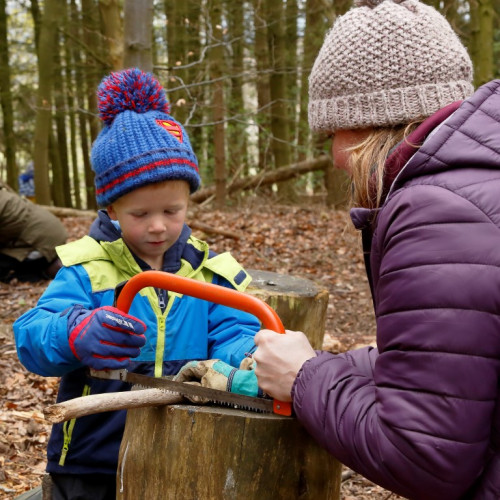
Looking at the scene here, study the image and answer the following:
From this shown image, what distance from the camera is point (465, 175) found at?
179 cm

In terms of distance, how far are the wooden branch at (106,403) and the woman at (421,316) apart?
413 millimetres

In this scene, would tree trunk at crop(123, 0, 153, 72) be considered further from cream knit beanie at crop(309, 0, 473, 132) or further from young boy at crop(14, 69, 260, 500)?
cream knit beanie at crop(309, 0, 473, 132)

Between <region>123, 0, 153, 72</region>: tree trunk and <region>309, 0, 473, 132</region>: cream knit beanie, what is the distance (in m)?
4.65

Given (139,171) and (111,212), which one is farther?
(111,212)

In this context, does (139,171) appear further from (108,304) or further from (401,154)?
(401,154)

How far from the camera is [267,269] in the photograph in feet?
29.9

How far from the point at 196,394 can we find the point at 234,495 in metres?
0.37

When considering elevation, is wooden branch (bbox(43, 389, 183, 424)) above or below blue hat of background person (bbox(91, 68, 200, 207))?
A: below

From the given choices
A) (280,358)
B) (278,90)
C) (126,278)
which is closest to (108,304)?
(126,278)

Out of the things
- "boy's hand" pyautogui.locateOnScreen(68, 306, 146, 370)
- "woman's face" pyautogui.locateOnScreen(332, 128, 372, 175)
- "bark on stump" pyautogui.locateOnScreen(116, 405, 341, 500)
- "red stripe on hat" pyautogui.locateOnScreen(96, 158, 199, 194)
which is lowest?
"bark on stump" pyautogui.locateOnScreen(116, 405, 341, 500)

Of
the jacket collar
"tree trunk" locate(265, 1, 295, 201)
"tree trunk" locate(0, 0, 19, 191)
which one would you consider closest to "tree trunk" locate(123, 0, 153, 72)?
the jacket collar

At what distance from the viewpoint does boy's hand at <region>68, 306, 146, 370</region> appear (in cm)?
237

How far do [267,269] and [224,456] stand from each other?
6879 millimetres

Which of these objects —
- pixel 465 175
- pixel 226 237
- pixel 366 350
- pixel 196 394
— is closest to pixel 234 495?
pixel 196 394
